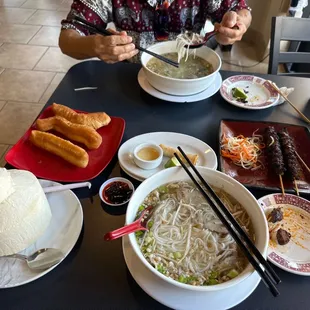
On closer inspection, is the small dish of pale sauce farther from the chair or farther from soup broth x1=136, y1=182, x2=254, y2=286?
the chair

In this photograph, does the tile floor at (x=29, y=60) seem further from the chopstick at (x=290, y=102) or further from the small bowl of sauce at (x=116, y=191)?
the chopstick at (x=290, y=102)

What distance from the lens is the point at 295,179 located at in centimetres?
113

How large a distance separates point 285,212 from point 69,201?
680 mm

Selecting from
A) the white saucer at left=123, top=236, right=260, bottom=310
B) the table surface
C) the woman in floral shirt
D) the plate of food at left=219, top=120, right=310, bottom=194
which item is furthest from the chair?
the white saucer at left=123, top=236, right=260, bottom=310

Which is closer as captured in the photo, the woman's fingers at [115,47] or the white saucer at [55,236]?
the white saucer at [55,236]

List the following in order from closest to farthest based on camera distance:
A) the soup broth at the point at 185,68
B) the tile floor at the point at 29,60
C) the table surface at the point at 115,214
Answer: the table surface at the point at 115,214 → the soup broth at the point at 185,68 → the tile floor at the point at 29,60

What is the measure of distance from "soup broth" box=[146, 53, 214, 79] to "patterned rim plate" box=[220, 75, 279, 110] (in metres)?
0.12

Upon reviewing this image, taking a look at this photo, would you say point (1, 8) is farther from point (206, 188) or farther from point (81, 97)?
point (206, 188)

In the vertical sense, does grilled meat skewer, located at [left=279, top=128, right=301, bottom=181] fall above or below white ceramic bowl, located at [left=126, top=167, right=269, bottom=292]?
below

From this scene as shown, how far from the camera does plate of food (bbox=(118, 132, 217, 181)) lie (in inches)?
44.6

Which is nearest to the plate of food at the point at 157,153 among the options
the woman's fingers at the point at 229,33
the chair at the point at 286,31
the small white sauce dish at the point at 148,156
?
the small white sauce dish at the point at 148,156

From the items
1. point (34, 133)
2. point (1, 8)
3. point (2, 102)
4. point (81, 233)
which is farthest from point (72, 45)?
point (1, 8)

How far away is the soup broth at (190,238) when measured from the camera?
2.66ft

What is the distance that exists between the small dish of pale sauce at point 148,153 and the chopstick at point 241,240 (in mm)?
207
